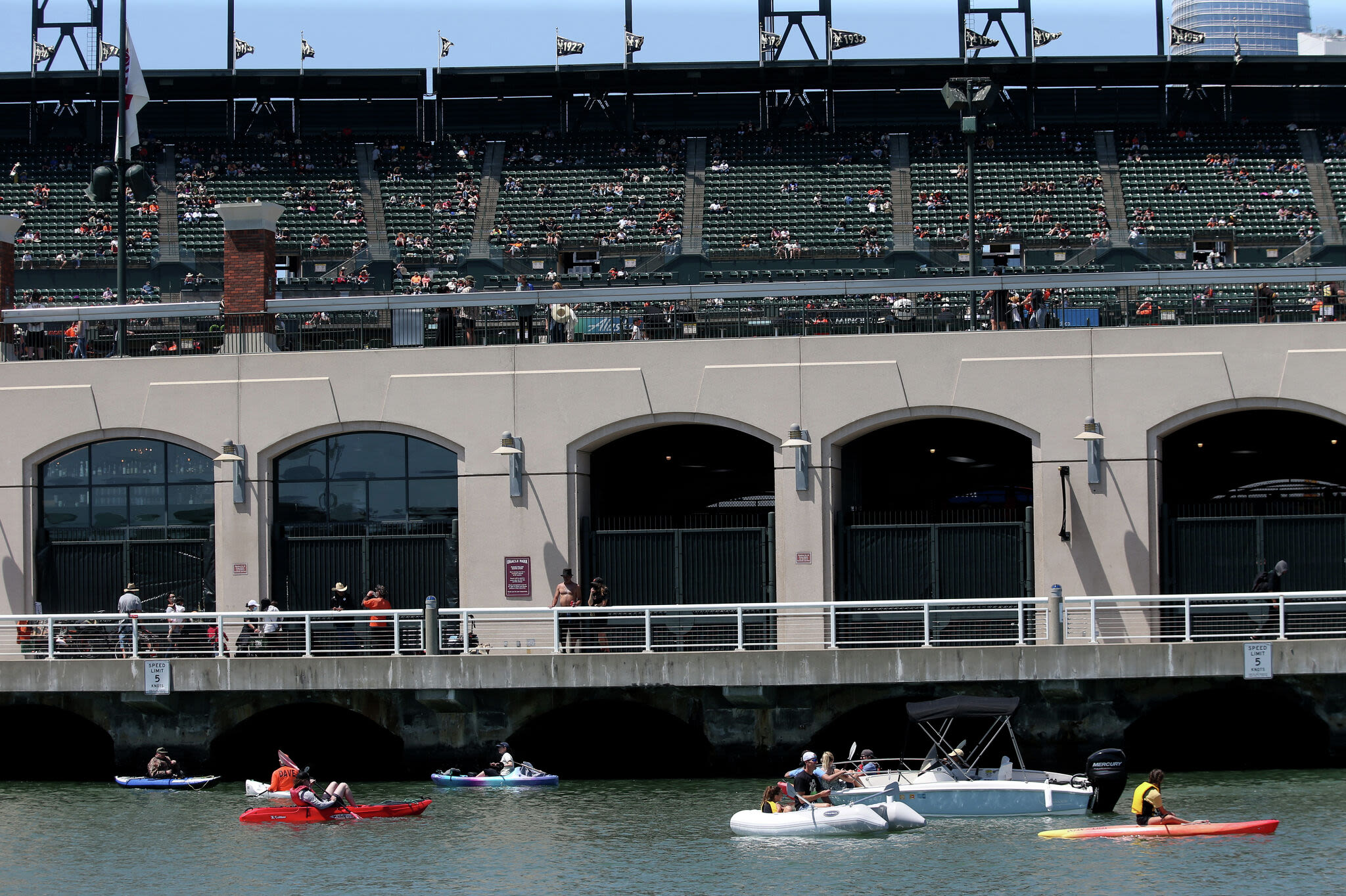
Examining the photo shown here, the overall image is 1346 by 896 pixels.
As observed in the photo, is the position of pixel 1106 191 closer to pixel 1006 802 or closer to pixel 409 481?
pixel 409 481

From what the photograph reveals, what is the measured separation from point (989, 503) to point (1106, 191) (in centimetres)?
2277

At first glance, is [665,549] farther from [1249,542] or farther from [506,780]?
[1249,542]

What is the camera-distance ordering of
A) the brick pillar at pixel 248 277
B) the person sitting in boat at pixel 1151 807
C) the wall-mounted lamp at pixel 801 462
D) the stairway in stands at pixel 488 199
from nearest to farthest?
the person sitting in boat at pixel 1151 807 → the wall-mounted lamp at pixel 801 462 → the brick pillar at pixel 248 277 → the stairway in stands at pixel 488 199

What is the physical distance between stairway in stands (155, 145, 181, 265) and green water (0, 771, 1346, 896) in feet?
104

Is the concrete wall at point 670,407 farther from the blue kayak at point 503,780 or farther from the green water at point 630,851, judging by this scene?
the green water at point 630,851

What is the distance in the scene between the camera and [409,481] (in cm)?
Result: 3500

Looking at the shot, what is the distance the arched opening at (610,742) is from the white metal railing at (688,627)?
1613mm

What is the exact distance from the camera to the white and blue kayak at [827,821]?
25.3 meters

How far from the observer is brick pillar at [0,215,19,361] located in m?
36.5

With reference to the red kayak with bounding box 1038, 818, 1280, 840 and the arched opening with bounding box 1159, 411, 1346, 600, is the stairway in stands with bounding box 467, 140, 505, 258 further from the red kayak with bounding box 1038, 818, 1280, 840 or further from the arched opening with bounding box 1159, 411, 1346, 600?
the red kayak with bounding box 1038, 818, 1280, 840

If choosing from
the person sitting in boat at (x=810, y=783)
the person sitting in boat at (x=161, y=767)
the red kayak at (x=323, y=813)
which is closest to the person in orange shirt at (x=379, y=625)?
the person sitting in boat at (x=161, y=767)

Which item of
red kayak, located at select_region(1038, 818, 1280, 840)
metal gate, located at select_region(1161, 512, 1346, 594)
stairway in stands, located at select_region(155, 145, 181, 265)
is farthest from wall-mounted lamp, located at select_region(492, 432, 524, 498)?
stairway in stands, located at select_region(155, 145, 181, 265)

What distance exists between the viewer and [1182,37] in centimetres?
6531

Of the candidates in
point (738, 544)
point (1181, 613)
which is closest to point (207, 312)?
point (738, 544)
